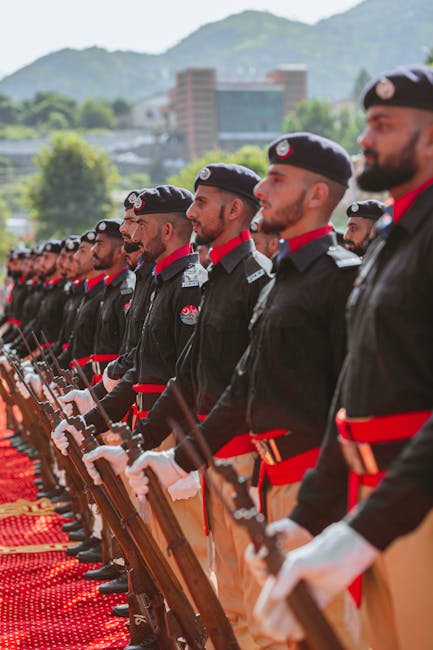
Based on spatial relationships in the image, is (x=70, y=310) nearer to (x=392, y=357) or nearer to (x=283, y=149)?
(x=283, y=149)

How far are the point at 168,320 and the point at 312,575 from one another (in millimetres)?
3339

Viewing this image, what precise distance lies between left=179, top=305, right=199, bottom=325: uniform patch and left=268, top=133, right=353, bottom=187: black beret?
1.74 meters

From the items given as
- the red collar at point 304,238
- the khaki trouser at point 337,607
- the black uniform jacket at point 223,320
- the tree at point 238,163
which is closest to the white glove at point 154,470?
the khaki trouser at point 337,607

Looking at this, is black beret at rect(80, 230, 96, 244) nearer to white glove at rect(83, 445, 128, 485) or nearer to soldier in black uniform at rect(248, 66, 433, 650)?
white glove at rect(83, 445, 128, 485)

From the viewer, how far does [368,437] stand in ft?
9.25

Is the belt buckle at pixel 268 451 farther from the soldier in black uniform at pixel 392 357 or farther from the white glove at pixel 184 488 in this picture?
the white glove at pixel 184 488

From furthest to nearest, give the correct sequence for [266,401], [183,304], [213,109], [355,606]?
1. [213,109]
2. [183,304]
3. [266,401]
4. [355,606]

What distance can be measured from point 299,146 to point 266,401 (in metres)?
0.84

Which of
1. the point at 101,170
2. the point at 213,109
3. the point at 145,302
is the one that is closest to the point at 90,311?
the point at 145,302

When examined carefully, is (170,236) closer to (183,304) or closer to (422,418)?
(183,304)

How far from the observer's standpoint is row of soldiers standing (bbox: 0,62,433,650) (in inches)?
107

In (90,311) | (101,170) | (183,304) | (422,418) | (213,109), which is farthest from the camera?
(213,109)

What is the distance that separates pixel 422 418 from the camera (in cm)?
275

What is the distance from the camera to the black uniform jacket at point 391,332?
8.80 ft
